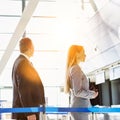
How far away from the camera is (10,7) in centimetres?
1093

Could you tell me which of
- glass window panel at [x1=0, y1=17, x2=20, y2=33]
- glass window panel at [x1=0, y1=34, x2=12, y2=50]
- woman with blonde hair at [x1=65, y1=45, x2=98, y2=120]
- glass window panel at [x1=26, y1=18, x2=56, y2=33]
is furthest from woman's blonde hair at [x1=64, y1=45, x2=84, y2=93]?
glass window panel at [x1=0, y1=34, x2=12, y2=50]

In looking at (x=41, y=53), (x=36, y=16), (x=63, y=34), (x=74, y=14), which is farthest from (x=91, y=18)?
(x=41, y=53)

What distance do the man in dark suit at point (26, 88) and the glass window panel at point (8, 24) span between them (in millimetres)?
8003

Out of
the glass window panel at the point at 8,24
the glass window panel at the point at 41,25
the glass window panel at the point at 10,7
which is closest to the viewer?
the glass window panel at the point at 10,7

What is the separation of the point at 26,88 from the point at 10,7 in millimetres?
8169

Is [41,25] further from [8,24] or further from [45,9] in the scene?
[8,24]

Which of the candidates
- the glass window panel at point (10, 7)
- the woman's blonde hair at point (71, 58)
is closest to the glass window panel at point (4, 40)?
the glass window panel at point (10, 7)

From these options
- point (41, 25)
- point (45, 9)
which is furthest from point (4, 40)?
point (45, 9)

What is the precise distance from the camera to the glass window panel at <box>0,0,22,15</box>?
10.6m

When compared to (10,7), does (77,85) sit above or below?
below

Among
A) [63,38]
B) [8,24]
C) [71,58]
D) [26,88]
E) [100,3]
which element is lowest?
[26,88]

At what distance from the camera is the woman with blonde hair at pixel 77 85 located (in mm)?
3189

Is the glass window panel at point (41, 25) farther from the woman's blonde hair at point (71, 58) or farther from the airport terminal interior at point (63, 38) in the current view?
the woman's blonde hair at point (71, 58)

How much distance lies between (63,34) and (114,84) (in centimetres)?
288
